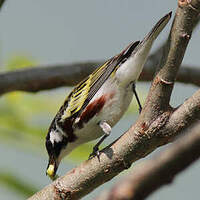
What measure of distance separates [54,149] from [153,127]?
274cm

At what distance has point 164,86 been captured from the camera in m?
3.26

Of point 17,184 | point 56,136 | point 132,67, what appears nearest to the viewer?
point 17,184

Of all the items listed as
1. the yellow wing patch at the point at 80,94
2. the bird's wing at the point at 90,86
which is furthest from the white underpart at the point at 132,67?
the yellow wing patch at the point at 80,94

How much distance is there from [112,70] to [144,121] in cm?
203

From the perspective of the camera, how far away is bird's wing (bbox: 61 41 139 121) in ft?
17.4

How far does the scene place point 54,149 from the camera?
5.80 metres

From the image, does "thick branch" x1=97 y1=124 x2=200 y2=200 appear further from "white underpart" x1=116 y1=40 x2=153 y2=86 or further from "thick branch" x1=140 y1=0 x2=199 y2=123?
"white underpart" x1=116 y1=40 x2=153 y2=86

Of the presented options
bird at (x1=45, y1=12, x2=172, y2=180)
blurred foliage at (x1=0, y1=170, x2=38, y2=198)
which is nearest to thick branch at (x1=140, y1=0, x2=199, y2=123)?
bird at (x1=45, y1=12, x2=172, y2=180)

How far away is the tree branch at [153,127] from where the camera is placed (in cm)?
315

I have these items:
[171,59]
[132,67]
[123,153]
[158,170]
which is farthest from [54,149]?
[158,170]

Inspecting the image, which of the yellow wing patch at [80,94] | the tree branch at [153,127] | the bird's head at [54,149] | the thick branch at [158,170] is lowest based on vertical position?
the bird's head at [54,149]

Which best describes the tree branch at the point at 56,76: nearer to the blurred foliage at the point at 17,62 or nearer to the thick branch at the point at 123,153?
the blurred foliage at the point at 17,62

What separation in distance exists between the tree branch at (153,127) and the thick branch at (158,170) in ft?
5.75

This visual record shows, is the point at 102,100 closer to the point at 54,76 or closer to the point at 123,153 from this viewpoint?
the point at 54,76
